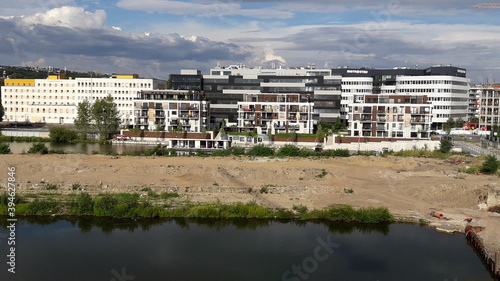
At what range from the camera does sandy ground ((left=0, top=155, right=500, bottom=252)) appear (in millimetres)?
30234

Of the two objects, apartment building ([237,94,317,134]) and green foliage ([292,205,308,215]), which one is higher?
apartment building ([237,94,317,134])

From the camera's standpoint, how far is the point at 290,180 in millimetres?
36281

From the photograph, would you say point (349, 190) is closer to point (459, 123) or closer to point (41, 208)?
point (41, 208)

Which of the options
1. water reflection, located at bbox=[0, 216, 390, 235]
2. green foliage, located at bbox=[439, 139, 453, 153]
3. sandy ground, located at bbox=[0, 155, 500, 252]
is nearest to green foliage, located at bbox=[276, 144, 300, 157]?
sandy ground, located at bbox=[0, 155, 500, 252]

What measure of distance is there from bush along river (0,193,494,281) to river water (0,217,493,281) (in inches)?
1.8

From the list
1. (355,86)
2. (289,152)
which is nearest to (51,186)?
(289,152)

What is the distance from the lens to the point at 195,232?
25.3m

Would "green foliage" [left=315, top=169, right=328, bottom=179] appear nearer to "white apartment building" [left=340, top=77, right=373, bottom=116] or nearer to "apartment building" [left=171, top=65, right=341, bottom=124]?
"apartment building" [left=171, top=65, right=341, bottom=124]

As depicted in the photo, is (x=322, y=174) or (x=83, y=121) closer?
(x=322, y=174)

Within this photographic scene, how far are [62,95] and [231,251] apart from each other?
232 feet

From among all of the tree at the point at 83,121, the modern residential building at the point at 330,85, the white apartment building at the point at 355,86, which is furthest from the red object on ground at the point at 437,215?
the white apartment building at the point at 355,86

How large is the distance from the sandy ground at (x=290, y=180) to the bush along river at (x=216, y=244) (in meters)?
2.19

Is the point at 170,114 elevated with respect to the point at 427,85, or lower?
lower

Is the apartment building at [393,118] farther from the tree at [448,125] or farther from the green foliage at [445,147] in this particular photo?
the tree at [448,125]
